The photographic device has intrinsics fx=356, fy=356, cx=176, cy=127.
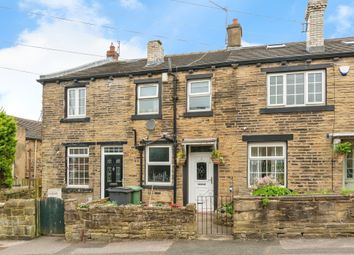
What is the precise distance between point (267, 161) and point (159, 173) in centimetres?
428

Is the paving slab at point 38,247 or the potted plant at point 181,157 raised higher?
the potted plant at point 181,157

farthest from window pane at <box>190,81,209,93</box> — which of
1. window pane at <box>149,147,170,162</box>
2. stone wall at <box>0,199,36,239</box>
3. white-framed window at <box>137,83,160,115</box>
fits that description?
stone wall at <box>0,199,36,239</box>

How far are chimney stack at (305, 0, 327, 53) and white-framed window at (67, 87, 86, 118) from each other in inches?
377

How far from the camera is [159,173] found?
47.2ft

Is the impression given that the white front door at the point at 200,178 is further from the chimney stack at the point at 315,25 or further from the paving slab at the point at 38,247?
the chimney stack at the point at 315,25

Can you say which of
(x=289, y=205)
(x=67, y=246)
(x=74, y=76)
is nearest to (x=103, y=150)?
(x=74, y=76)

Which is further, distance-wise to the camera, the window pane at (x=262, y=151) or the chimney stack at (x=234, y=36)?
the chimney stack at (x=234, y=36)

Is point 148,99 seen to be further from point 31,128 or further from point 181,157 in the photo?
point 31,128

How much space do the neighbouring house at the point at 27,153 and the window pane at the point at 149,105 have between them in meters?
12.1

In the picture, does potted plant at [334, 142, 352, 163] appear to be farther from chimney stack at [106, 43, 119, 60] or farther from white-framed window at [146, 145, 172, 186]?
chimney stack at [106, 43, 119, 60]

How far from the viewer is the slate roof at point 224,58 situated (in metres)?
12.9

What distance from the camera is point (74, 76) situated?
622 inches

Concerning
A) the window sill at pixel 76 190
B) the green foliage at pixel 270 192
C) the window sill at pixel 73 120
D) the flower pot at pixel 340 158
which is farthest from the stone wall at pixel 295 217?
the window sill at pixel 73 120

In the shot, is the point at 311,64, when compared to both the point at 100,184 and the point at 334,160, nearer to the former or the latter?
the point at 334,160
